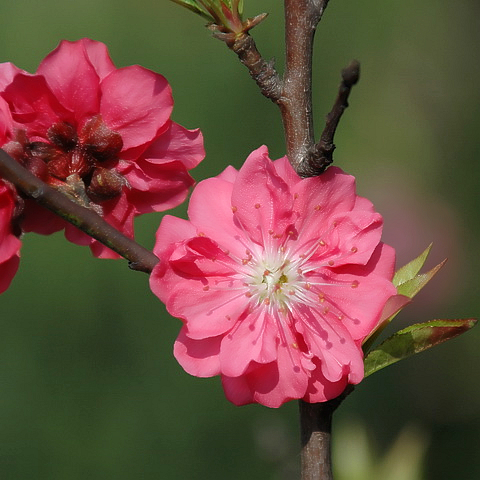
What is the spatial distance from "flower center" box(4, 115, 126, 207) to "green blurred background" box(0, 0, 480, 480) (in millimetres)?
942

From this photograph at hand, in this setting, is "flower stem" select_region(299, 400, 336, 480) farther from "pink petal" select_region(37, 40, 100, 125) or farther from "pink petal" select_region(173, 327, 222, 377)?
"pink petal" select_region(37, 40, 100, 125)

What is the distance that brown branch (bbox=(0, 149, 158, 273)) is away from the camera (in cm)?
53

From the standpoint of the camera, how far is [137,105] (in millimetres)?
630

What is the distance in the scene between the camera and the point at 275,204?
0.60 meters

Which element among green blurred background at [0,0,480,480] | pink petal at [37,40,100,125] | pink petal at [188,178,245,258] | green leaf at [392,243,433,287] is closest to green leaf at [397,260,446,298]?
green leaf at [392,243,433,287]

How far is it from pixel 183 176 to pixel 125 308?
4.86ft

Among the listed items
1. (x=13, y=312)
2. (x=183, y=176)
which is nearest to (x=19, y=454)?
(x=13, y=312)

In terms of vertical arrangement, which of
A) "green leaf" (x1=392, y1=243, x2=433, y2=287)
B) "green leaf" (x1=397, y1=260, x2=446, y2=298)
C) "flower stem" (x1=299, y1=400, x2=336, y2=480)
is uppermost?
"green leaf" (x1=392, y1=243, x2=433, y2=287)

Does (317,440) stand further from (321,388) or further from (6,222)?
(6,222)

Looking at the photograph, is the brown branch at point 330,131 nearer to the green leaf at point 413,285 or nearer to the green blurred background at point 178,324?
the green leaf at point 413,285

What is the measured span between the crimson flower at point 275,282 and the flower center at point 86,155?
0.22 feet

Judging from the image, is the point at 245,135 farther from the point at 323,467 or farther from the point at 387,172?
the point at 323,467

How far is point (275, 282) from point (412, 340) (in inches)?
4.3

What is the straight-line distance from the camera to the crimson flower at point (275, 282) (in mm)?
583
